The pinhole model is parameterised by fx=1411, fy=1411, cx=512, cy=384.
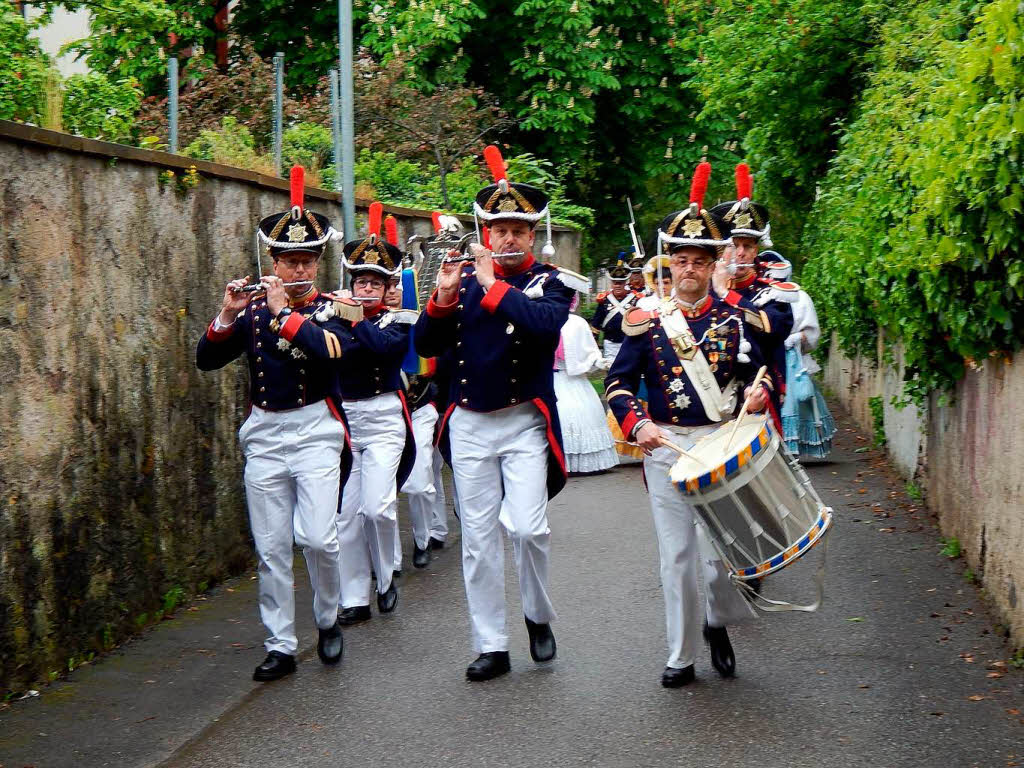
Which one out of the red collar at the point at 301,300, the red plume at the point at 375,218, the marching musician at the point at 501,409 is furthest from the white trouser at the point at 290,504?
the red plume at the point at 375,218

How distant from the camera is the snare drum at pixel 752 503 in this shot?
605 centimetres

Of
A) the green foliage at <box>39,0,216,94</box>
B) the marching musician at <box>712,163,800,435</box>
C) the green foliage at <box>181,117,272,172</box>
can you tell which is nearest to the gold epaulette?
the marching musician at <box>712,163,800,435</box>

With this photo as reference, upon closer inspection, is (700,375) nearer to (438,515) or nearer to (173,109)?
(438,515)

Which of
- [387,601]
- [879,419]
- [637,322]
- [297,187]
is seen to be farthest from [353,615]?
[879,419]

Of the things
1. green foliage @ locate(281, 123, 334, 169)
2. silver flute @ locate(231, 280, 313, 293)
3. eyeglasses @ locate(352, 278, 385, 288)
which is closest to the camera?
silver flute @ locate(231, 280, 313, 293)

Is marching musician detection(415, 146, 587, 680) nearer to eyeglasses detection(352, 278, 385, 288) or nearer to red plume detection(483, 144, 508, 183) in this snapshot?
red plume detection(483, 144, 508, 183)

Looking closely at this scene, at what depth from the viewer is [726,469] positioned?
6.00m

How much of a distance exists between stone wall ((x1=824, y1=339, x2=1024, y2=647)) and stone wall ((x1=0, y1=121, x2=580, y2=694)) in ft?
15.3

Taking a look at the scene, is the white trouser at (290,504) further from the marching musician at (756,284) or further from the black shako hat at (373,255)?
the marching musician at (756,284)

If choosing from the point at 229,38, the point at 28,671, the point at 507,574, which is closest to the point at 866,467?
the point at 507,574

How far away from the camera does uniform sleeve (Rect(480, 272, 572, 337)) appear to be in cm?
684

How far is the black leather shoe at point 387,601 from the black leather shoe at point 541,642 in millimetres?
1591

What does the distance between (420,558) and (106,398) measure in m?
3.09

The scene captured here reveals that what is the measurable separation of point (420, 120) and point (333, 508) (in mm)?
13447
